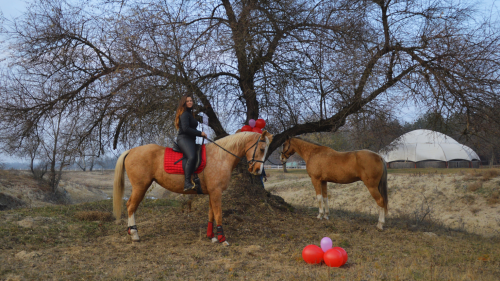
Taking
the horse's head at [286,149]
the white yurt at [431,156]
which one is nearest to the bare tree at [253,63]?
the horse's head at [286,149]

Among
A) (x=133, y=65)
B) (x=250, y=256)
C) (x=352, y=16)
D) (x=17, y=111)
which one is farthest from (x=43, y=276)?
(x=352, y=16)

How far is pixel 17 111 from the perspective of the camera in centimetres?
827

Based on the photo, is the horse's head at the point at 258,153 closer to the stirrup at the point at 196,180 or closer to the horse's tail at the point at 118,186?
the stirrup at the point at 196,180

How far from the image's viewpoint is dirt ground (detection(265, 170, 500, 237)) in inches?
518

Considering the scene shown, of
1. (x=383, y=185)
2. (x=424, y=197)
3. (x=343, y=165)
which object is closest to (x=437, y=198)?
(x=424, y=197)

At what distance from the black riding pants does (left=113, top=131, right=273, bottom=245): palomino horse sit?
0.25 meters

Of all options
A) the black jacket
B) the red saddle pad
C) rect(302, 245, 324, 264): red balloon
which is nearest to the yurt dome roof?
the red saddle pad

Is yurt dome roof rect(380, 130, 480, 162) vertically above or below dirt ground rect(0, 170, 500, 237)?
above

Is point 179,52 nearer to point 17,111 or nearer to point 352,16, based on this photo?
point 352,16

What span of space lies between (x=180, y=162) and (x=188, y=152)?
29 centimetres

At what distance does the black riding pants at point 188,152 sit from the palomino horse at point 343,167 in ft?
10.9

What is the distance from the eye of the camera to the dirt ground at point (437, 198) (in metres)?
13.2

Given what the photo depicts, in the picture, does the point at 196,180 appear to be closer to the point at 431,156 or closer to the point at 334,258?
the point at 334,258

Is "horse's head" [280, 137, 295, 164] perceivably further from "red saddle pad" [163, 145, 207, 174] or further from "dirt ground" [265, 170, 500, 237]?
"dirt ground" [265, 170, 500, 237]
